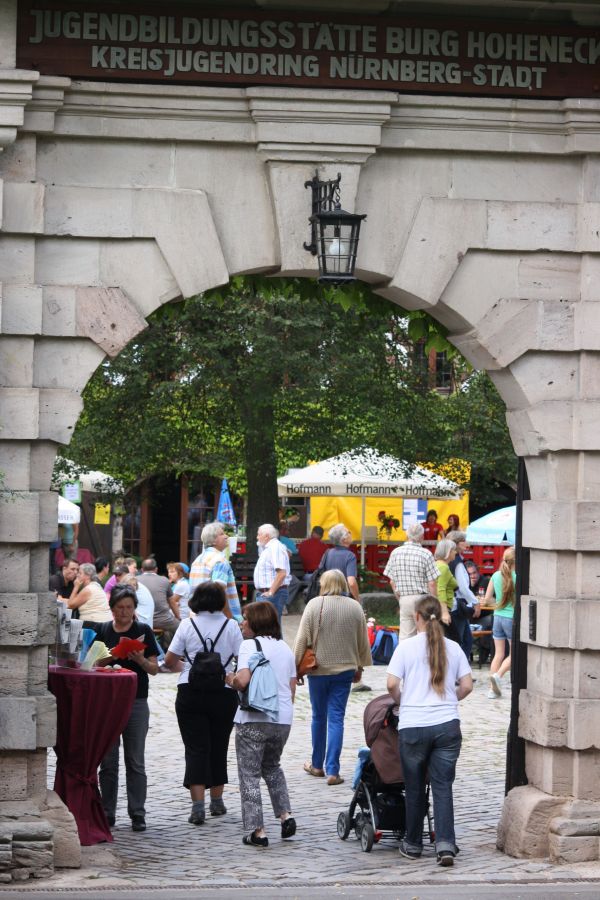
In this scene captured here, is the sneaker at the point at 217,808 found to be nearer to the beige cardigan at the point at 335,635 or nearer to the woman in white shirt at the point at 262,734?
the woman in white shirt at the point at 262,734

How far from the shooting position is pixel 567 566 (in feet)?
28.6

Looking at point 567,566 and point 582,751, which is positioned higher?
point 567,566

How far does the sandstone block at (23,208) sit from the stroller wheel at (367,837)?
4034mm

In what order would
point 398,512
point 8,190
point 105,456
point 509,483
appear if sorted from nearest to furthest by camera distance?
1. point 8,190
2. point 105,456
3. point 398,512
4. point 509,483

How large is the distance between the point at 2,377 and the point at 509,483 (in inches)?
1068

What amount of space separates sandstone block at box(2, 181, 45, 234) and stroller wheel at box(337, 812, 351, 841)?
4.09m

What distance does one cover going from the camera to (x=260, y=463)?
24453mm

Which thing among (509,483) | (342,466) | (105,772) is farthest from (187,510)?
(105,772)

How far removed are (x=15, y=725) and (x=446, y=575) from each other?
28.2ft

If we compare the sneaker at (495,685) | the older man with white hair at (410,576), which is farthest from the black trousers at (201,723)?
the sneaker at (495,685)

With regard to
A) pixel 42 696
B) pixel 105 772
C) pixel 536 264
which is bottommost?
pixel 105 772

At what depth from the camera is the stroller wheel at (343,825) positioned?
9.28 m

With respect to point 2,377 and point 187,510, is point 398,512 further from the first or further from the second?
point 2,377

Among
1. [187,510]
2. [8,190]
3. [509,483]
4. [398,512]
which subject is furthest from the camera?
[187,510]
